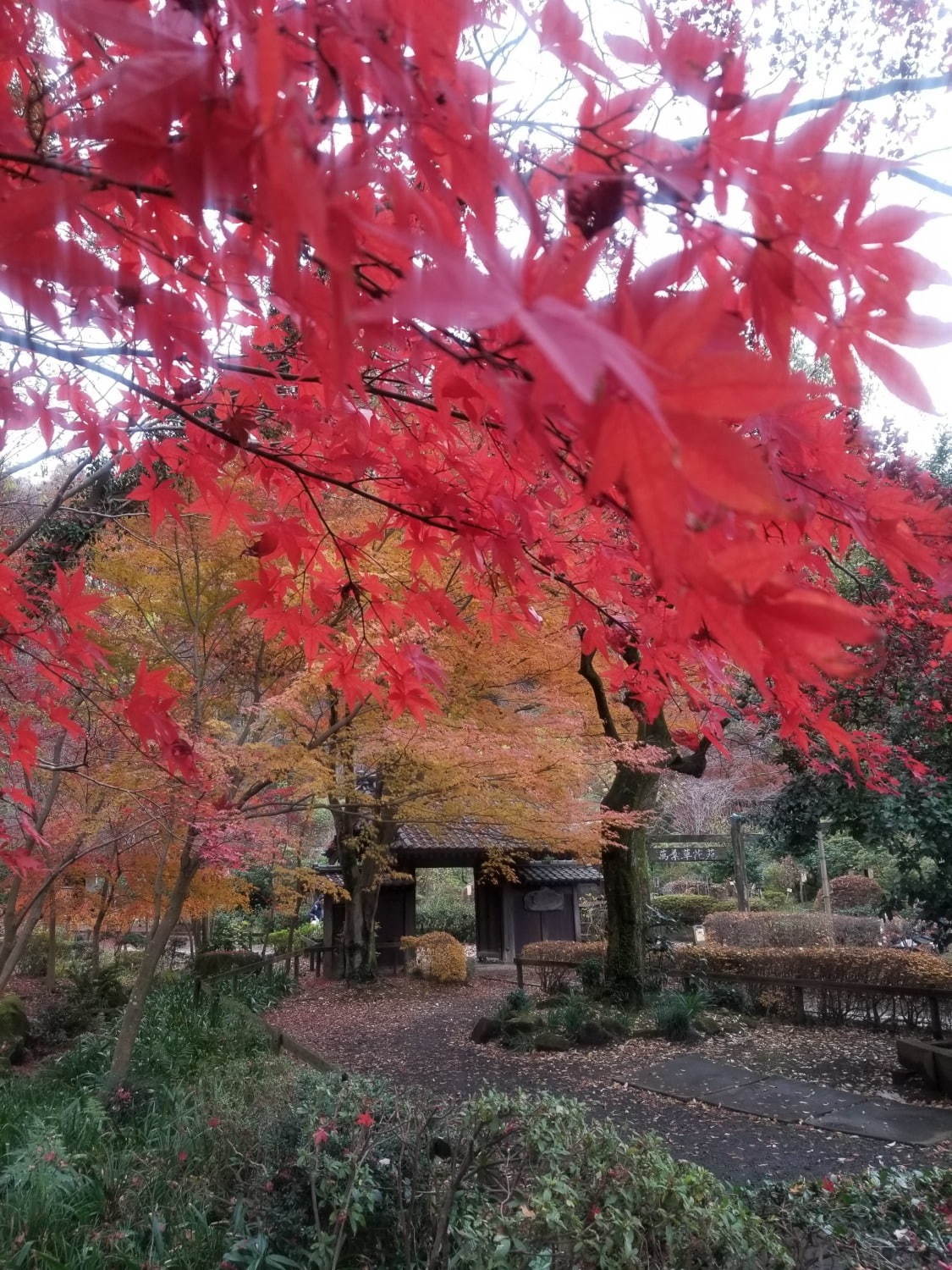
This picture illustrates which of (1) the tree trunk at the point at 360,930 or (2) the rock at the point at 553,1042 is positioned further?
(1) the tree trunk at the point at 360,930

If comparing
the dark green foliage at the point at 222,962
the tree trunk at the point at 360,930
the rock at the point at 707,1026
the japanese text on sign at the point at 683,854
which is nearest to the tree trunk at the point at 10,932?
the dark green foliage at the point at 222,962

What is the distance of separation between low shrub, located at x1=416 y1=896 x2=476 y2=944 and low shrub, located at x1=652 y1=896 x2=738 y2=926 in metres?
5.16

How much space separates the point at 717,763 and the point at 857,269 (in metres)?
17.2

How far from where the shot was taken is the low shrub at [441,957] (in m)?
14.8

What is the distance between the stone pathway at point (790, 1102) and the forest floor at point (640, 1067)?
0.14m

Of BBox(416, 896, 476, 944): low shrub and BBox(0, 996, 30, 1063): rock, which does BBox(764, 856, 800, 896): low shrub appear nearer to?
BBox(416, 896, 476, 944): low shrub

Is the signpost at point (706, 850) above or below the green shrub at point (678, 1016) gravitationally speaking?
above

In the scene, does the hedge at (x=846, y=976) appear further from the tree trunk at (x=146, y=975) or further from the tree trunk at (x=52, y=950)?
the tree trunk at (x=52, y=950)

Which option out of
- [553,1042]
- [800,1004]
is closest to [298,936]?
[553,1042]

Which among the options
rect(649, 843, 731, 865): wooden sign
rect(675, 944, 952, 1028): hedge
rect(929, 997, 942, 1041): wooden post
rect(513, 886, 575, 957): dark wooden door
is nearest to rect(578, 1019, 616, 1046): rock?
rect(675, 944, 952, 1028): hedge

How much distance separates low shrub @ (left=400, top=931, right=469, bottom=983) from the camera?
1480 centimetres

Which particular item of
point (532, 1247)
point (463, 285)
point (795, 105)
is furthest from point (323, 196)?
point (532, 1247)

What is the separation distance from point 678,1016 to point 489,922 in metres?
9.66

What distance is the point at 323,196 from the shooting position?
57 centimetres
